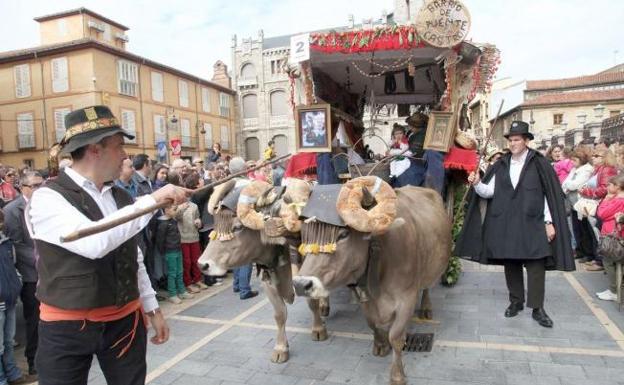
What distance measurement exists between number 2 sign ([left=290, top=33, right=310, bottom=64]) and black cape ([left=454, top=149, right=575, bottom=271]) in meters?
2.60

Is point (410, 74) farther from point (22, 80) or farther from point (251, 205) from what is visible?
point (22, 80)

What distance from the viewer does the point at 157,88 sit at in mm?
30672

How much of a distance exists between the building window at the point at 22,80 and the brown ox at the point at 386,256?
97.7 feet

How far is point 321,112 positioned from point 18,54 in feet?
93.4

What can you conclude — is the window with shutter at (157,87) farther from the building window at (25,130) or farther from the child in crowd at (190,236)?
the child in crowd at (190,236)

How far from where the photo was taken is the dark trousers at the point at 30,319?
415 cm

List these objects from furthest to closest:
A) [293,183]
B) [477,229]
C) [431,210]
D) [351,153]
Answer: [351,153], [477,229], [431,210], [293,183]

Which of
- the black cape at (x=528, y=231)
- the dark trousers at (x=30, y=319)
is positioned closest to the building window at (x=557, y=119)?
the black cape at (x=528, y=231)

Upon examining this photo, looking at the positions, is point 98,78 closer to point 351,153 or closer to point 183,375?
point 351,153

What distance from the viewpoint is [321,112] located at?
582 cm

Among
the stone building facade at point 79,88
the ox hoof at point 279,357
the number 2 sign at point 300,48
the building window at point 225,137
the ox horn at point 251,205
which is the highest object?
the stone building facade at point 79,88

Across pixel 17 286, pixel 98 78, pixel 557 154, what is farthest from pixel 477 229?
pixel 98 78

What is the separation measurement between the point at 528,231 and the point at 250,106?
37.3m

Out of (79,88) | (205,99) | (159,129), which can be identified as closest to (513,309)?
(79,88)
